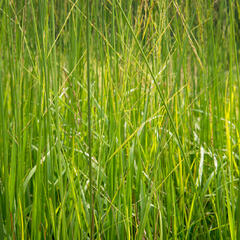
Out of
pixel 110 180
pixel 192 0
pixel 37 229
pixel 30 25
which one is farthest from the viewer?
pixel 30 25

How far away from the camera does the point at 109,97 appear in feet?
2.78

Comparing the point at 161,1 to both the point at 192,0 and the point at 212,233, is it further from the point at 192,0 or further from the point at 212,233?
the point at 212,233

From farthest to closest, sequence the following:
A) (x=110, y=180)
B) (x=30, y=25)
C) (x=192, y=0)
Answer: (x=30, y=25) → (x=192, y=0) → (x=110, y=180)

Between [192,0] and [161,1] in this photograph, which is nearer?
[161,1]

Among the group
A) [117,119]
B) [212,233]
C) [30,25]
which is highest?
[30,25]

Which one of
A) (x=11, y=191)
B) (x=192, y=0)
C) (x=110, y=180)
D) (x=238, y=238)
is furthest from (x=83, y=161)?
(x=192, y=0)

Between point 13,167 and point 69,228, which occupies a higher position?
point 13,167

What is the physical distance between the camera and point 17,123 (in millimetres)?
689

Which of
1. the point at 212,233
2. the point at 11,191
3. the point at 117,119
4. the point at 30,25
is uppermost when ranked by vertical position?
the point at 30,25

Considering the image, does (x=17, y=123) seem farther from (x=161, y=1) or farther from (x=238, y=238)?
(x=238, y=238)

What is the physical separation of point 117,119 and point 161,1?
0.93ft

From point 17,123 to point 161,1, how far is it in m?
0.41

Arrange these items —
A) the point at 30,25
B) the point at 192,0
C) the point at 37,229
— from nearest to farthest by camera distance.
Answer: the point at 37,229
the point at 192,0
the point at 30,25

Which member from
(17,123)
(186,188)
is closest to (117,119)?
(17,123)
